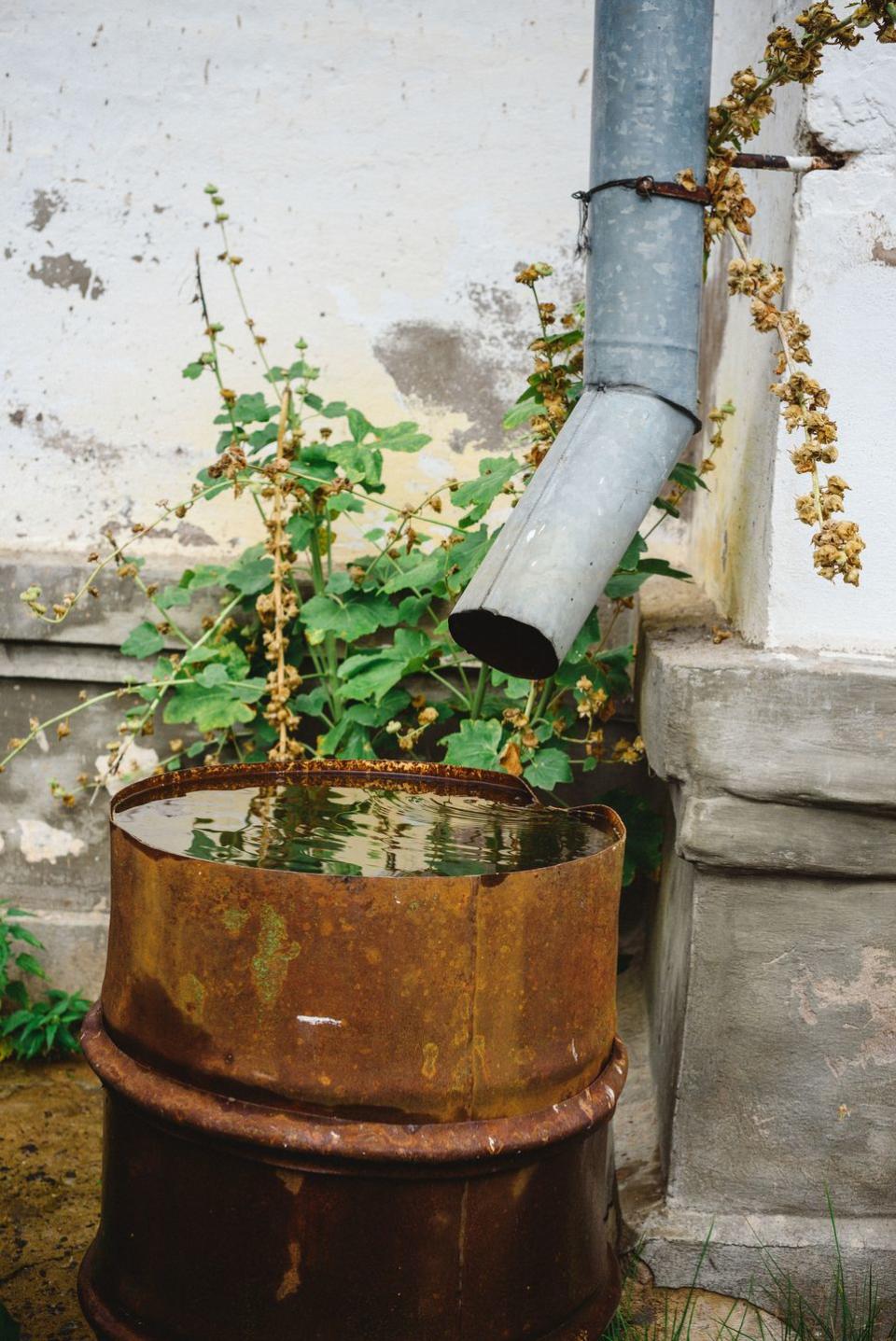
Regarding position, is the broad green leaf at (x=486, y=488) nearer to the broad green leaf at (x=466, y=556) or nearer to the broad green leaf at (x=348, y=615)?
the broad green leaf at (x=466, y=556)

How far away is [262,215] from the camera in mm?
2895

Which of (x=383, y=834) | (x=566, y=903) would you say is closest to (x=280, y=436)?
(x=383, y=834)

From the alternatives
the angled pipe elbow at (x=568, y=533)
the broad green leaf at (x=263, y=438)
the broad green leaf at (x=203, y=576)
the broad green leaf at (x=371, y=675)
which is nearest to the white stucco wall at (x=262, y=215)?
the broad green leaf at (x=203, y=576)

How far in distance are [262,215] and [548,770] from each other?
62.6 inches

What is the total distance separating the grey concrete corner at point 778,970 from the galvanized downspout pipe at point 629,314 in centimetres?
30

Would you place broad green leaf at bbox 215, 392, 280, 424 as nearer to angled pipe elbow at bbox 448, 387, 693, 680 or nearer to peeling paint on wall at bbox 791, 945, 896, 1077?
angled pipe elbow at bbox 448, 387, 693, 680

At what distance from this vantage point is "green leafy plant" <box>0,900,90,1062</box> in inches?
108

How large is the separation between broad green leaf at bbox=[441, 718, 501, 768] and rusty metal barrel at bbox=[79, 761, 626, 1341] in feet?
2.80

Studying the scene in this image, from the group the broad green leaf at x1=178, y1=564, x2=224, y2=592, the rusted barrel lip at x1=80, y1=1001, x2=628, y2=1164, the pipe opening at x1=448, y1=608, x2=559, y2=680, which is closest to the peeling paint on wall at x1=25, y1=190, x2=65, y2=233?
the broad green leaf at x1=178, y1=564, x2=224, y2=592

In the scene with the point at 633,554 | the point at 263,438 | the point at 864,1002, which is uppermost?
the point at 263,438

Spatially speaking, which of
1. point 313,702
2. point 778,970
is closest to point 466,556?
point 313,702

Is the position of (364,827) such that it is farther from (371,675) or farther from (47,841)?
(47,841)

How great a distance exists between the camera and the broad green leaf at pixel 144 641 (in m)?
2.68

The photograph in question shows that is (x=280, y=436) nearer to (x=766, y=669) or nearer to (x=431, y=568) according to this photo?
(x=431, y=568)
